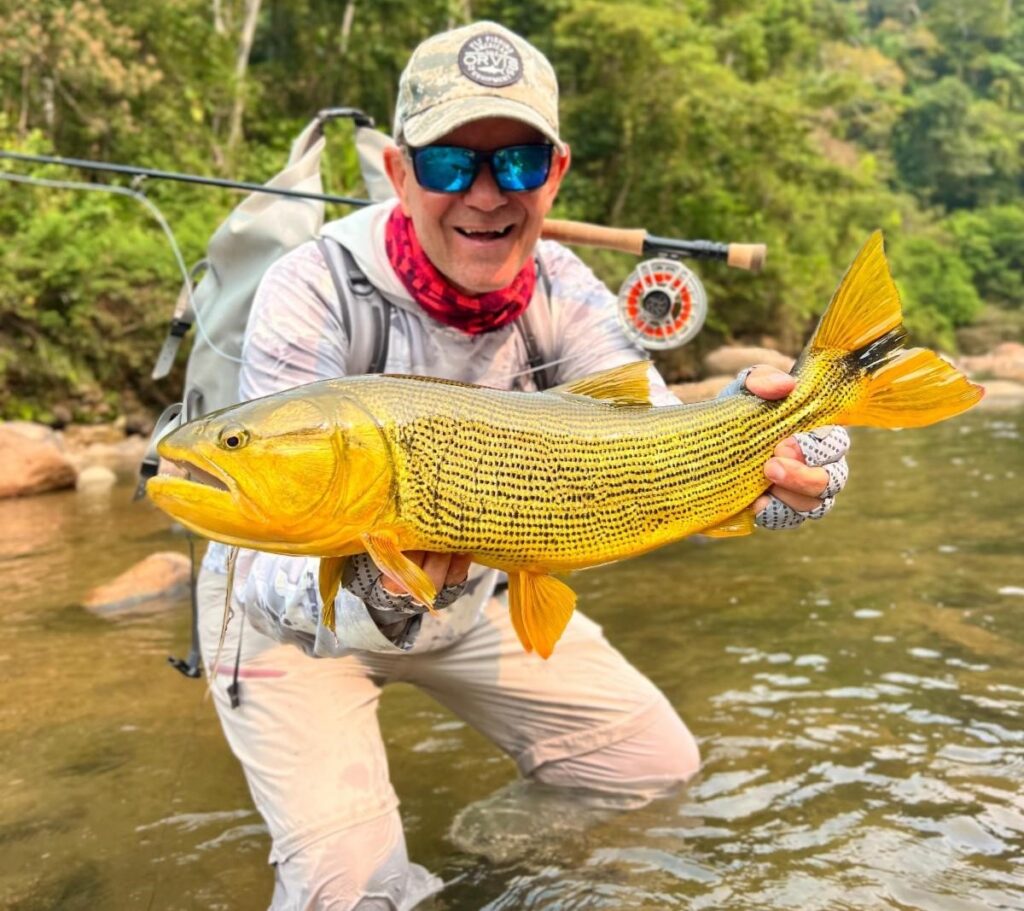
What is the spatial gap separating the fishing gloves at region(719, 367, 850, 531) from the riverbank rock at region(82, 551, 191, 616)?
17.3 feet

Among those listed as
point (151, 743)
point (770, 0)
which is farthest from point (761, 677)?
point (770, 0)

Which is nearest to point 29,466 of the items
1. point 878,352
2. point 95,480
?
point 95,480

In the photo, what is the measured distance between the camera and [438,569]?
2.19 m

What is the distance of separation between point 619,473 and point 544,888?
1.75 m

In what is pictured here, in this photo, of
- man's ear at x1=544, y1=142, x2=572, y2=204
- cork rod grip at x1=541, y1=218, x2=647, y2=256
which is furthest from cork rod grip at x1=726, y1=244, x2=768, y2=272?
man's ear at x1=544, y1=142, x2=572, y2=204

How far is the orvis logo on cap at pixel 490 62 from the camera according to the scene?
9.73ft

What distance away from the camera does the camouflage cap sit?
9.46ft

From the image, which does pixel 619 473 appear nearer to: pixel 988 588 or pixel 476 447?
pixel 476 447

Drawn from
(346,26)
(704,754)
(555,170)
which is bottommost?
(704,754)

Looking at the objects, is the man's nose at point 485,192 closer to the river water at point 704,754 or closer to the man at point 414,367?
the man at point 414,367

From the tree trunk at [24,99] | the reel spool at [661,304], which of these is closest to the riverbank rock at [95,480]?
the tree trunk at [24,99]

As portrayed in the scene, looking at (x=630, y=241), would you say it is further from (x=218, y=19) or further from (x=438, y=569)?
(x=218, y=19)

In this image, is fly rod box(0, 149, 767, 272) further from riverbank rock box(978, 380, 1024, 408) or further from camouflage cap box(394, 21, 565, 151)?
riverbank rock box(978, 380, 1024, 408)

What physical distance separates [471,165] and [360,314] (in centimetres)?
59
